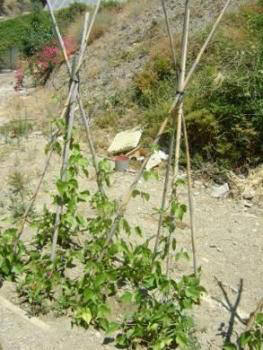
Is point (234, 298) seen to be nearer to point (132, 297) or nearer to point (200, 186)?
point (132, 297)

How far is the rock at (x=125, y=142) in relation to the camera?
6098 mm

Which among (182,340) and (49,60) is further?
(49,60)

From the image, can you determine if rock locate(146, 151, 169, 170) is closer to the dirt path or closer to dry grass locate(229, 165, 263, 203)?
the dirt path

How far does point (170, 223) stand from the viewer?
2840 millimetres

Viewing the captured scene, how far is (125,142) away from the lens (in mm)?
6172

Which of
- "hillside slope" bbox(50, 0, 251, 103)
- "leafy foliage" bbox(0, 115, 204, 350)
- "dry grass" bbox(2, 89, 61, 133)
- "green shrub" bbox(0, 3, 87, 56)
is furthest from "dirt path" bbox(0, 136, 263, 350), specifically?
"green shrub" bbox(0, 3, 87, 56)

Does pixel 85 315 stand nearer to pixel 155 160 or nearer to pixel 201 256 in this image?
pixel 201 256

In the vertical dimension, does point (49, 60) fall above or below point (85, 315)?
above

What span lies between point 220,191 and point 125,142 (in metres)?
1.54

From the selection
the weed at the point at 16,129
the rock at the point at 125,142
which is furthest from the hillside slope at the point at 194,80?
the weed at the point at 16,129

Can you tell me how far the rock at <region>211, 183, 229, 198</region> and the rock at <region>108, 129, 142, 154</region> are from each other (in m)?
1.32

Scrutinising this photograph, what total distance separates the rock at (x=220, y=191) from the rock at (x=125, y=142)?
1321 millimetres

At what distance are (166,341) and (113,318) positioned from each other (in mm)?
465

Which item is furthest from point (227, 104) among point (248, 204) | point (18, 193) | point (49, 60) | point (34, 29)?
point (34, 29)
